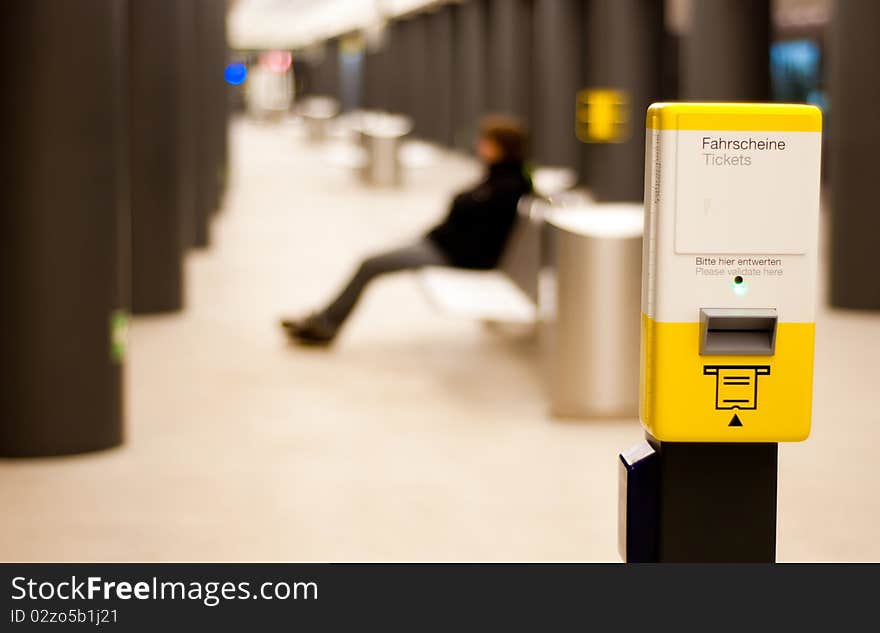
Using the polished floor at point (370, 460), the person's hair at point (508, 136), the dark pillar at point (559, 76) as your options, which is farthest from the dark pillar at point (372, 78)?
the person's hair at point (508, 136)

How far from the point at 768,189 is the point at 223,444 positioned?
370 cm

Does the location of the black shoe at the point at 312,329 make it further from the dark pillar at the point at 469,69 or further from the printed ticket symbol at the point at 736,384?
the dark pillar at the point at 469,69

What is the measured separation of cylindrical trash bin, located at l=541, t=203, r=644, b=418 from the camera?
6.49 metres

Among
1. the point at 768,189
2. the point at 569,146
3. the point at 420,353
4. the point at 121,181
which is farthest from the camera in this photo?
the point at 569,146

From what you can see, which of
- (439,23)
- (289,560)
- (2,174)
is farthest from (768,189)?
(439,23)

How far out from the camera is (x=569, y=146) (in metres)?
22.2

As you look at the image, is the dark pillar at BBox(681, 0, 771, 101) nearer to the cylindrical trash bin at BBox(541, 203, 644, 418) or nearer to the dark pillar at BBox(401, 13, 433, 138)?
the cylindrical trash bin at BBox(541, 203, 644, 418)

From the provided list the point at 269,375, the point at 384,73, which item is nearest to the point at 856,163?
the point at 269,375

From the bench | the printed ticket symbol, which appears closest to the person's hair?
the bench

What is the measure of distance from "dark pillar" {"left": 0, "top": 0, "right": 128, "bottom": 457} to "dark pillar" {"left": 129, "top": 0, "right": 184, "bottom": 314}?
3.40m

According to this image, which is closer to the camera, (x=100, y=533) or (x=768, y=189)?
(x=768, y=189)

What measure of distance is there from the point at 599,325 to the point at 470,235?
1842 mm

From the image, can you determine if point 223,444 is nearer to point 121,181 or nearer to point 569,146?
point 121,181

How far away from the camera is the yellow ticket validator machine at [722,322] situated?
277 cm
